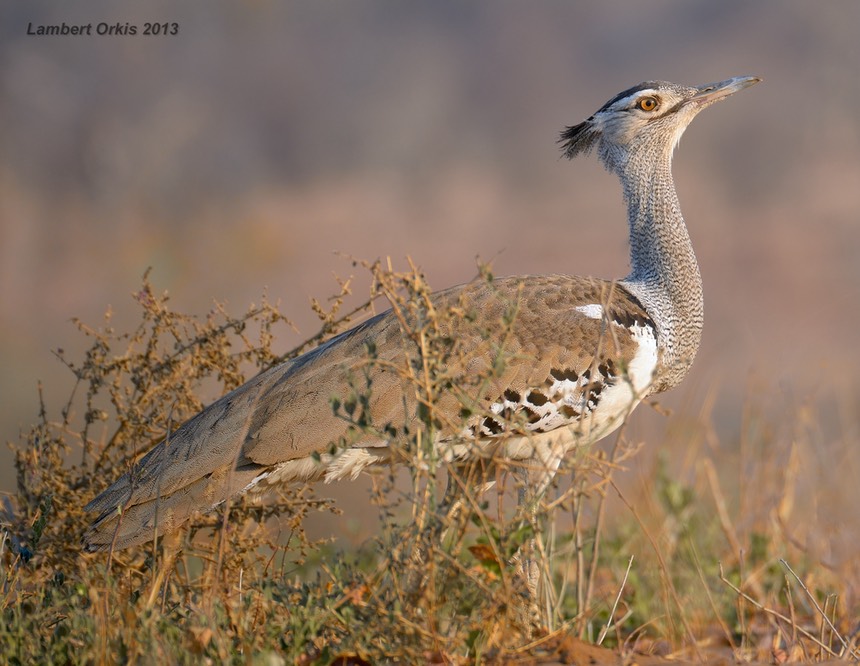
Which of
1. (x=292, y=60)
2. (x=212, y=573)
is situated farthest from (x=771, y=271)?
(x=212, y=573)

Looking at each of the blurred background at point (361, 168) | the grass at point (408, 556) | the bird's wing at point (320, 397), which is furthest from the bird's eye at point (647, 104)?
the blurred background at point (361, 168)

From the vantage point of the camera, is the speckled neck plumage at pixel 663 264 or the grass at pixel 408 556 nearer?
the grass at pixel 408 556

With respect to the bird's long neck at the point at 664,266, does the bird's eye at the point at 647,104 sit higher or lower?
higher

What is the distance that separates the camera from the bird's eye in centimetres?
398

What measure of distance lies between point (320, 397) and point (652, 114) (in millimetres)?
1568

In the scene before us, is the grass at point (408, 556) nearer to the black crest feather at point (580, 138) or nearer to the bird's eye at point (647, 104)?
the black crest feather at point (580, 138)

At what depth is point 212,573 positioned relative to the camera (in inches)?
115

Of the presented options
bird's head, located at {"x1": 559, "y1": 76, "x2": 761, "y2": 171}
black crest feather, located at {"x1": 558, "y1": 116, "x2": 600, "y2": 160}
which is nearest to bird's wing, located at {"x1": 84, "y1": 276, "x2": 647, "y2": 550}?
bird's head, located at {"x1": 559, "y1": 76, "x2": 761, "y2": 171}

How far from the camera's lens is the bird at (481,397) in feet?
10.2

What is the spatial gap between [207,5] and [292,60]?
1177mm

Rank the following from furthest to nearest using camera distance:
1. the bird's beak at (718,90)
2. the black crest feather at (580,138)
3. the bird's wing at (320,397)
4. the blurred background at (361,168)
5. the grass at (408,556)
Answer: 1. the blurred background at (361,168)
2. the black crest feather at (580,138)
3. the bird's beak at (718,90)
4. the bird's wing at (320,397)
5. the grass at (408,556)

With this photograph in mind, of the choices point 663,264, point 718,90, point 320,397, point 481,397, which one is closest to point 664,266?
point 663,264

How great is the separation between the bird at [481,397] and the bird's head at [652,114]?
0.26 m

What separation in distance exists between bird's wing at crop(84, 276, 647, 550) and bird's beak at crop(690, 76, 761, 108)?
89 centimetres
